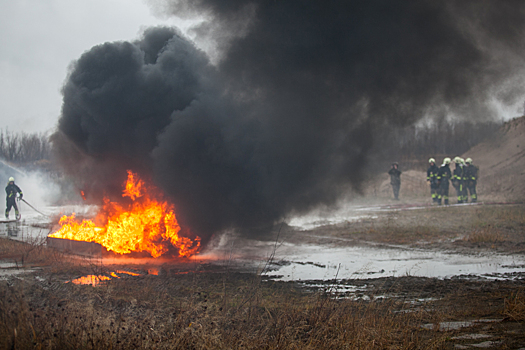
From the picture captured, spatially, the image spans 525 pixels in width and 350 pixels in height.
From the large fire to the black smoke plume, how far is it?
1.22 ft

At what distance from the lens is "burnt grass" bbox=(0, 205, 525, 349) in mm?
4121

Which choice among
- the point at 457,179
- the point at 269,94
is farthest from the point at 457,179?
the point at 269,94

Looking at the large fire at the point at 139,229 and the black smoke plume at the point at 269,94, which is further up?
the black smoke plume at the point at 269,94

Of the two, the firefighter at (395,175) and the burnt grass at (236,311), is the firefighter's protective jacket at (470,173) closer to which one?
the firefighter at (395,175)

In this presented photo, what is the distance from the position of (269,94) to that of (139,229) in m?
6.02

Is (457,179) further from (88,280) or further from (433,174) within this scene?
(88,280)

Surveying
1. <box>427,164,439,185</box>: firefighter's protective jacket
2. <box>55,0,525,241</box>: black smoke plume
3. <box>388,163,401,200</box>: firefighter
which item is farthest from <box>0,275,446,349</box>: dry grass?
<box>388,163,401,200</box>: firefighter

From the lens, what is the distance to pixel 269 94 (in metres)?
14.0

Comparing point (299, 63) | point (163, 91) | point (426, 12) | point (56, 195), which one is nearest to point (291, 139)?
point (299, 63)

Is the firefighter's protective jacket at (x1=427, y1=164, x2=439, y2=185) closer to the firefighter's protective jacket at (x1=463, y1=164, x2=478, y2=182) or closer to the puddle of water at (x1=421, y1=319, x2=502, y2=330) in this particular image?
the firefighter's protective jacket at (x1=463, y1=164, x2=478, y2=182)

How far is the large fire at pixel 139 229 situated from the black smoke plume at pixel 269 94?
1.22 feet

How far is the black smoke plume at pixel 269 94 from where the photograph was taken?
11.8 metres

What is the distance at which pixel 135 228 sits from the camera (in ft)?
37.7

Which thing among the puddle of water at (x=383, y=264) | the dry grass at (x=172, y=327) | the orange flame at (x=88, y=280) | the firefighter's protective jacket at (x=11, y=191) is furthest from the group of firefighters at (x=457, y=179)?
the firefighter's protective jacket at (x=11, y=191)
